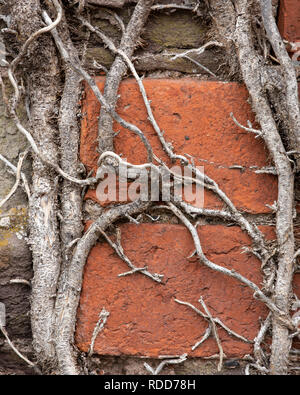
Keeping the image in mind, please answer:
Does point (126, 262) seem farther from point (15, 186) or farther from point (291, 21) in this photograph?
point (291, 21)

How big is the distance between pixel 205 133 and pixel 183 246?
0.95 ft

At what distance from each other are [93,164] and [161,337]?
0.47 metres

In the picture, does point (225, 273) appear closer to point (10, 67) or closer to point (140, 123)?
point (140, 123)

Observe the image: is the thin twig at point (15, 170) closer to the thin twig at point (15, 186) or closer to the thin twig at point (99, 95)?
the thin twig at point (15, 186)

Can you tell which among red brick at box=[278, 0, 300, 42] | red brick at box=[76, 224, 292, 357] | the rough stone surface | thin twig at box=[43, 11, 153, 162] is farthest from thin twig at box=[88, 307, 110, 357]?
red brick at box=[278, 0, 300, 42]

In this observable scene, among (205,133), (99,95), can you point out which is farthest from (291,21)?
(99,95)

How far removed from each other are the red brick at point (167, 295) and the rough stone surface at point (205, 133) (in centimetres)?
12

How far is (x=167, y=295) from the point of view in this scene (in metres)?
1.05

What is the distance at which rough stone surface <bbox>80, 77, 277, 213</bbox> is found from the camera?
1047mm

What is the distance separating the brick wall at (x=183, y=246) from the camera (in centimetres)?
104

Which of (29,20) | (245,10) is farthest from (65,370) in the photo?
(245,10)

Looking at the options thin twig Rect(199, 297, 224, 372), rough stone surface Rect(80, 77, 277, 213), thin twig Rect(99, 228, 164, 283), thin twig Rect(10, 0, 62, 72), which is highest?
thin twig Rect(10, 0, 62, 72)

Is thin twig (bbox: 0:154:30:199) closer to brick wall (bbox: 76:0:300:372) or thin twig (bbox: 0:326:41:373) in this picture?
brick wall (bbox: 76:0:300:372)

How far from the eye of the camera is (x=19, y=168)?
1077 mm
